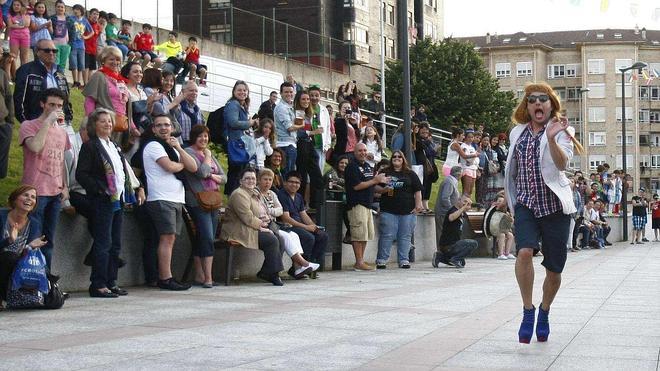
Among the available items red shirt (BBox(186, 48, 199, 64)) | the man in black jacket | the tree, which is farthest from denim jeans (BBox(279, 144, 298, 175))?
the tree

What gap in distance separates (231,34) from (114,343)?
40.2m

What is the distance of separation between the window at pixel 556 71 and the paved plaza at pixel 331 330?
123082 millimetres

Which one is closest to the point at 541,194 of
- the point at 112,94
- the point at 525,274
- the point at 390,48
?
the point at 525,274

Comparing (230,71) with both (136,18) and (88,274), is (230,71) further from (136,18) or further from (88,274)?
(88,274)

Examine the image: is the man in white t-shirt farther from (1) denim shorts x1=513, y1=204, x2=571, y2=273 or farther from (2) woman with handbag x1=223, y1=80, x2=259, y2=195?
(1) denim shorts x1=513, y1=204, x2=571, y2=273

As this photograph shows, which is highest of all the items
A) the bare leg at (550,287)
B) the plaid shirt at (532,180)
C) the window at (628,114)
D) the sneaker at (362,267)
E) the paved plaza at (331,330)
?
the window at (628,114)

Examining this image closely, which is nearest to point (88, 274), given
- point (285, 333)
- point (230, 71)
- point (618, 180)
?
point (285, 333)

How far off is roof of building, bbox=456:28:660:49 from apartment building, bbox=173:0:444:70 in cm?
5162

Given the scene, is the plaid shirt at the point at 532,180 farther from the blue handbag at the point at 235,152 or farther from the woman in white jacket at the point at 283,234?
the blue handbag at the point at 235,152

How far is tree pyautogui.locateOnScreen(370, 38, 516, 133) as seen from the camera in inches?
2749

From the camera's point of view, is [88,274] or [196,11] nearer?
[88,274]

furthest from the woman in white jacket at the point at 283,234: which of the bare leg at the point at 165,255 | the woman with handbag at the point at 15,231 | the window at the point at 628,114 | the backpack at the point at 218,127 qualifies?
the window at the point at 628,114

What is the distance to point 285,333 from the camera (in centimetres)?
936

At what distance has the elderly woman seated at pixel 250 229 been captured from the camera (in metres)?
14.6
